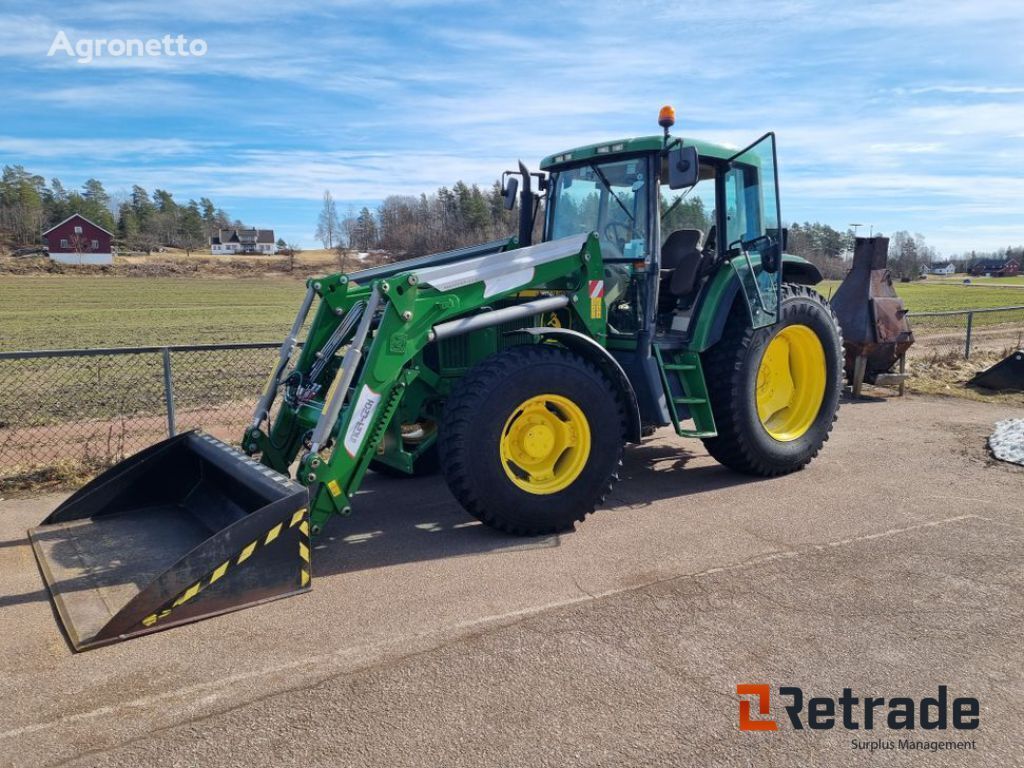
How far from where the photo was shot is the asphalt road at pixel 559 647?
2.95 meters

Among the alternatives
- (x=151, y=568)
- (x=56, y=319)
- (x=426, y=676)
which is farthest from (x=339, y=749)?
(x=56, y=319)

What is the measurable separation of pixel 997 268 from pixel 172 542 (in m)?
104

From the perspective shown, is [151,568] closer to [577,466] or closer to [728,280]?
[577,466]

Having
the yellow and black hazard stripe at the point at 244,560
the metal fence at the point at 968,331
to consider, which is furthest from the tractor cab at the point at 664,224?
the metal fence at the point at 968,331

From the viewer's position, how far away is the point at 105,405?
30.9 ft

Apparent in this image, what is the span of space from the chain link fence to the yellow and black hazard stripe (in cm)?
320

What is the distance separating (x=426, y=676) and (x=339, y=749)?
22.4 inches

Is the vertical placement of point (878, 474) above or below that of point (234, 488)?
below

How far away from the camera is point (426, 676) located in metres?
3.39

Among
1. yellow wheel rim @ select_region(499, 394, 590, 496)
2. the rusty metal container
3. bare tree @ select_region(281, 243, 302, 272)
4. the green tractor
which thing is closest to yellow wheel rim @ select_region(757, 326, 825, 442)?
the green tractor

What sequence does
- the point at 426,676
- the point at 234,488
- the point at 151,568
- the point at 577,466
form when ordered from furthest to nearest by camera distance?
the point at 577,466 < the point at 234,488 < the point at 151,568 < the point at 426,676

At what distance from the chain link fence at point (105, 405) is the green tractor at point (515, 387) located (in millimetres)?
1685

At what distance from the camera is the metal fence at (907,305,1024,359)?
14.0m

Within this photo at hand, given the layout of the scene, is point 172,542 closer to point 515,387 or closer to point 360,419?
point 360,419
